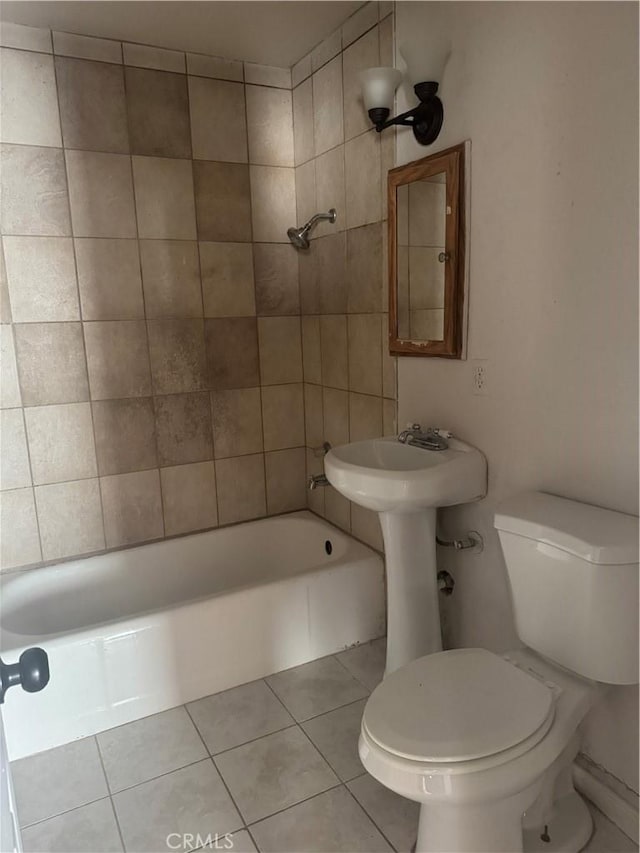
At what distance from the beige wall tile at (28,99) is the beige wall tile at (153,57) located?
0.96 ft

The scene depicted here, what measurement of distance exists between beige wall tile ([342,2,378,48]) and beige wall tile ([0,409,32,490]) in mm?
1876

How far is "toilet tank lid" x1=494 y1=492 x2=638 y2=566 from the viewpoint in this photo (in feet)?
4.05

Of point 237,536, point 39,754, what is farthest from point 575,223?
point 39,754

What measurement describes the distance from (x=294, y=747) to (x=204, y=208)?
2.08m

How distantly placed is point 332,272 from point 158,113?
0.93 m

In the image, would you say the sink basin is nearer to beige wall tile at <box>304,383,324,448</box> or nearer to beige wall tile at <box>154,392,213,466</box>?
beige wall tile at <box>304,383,324,448</box>

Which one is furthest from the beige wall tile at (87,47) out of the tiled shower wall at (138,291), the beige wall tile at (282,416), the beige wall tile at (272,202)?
the beige wall tile at (282,416)

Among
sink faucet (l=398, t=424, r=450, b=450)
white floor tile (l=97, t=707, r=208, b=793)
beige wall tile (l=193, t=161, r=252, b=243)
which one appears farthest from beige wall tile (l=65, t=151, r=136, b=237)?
white floor tile (l=97, t=707, r=208, b=793)

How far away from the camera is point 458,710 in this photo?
1.25 m

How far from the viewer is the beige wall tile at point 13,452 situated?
228 cm

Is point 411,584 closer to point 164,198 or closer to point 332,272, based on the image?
point 332,272

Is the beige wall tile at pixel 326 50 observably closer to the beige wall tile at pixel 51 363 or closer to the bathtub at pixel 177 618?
the beige wall tile at pixel 51 363

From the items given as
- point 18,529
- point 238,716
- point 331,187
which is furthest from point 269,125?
point 238,716

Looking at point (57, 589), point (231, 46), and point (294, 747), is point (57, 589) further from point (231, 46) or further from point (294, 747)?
point (231, 46)
